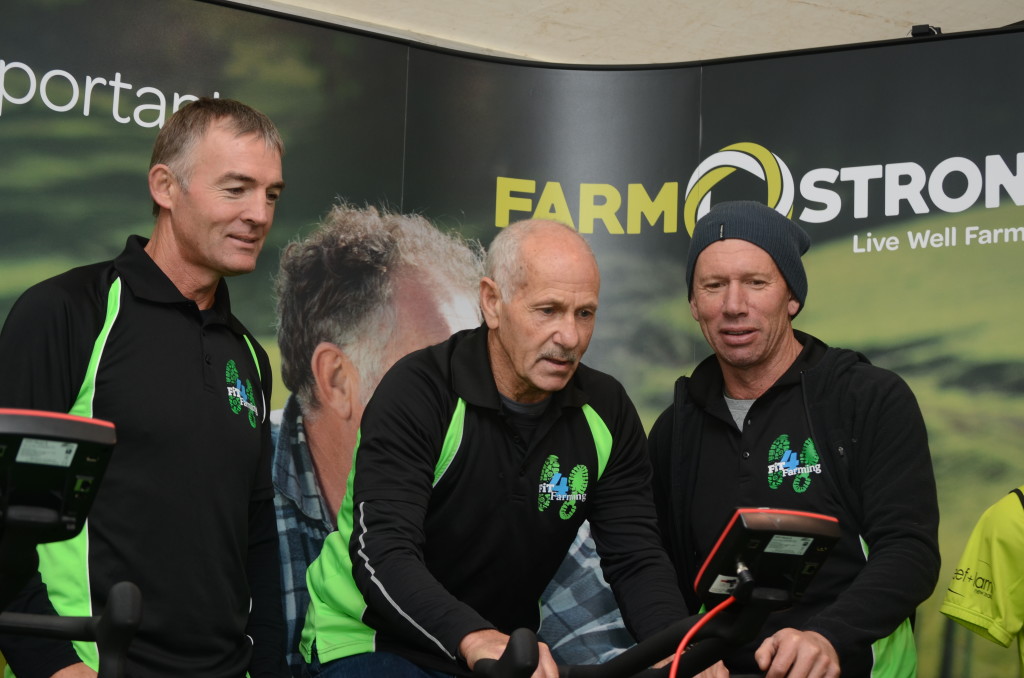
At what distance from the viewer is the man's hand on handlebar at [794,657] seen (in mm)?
1999

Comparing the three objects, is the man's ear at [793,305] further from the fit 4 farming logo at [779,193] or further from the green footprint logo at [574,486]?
the fit 4 farming logo at [779,193]

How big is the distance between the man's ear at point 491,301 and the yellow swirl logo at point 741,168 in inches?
62.3

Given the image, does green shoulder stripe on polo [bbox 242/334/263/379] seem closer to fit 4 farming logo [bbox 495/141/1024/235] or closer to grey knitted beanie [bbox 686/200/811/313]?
grey knitted beanie [bbox 686/200/811/313]

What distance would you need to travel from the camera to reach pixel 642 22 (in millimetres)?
4812

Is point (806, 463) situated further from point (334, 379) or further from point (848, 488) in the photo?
point (334, 379)

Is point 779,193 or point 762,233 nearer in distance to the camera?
point 762,233

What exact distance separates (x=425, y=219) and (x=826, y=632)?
2.08 metres

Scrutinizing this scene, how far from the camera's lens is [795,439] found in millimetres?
2611

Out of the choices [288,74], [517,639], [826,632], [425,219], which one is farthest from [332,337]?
[517,639]

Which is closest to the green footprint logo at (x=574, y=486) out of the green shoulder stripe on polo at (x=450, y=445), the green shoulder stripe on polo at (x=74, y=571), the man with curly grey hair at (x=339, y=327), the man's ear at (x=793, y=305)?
the green shoulder stripe on polo at (x=450, y=445)

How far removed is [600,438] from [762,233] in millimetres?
610

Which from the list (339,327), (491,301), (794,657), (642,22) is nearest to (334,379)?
(339,327)

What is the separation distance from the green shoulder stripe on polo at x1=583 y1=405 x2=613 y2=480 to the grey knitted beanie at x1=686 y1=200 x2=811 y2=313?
1.64 feet

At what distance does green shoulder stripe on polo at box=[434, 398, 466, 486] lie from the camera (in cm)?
236
